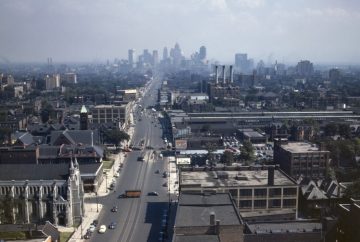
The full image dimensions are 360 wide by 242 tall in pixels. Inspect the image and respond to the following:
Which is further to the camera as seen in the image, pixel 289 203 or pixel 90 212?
pixel 90 212

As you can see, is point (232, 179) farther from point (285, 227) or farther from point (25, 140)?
point (25, 140)

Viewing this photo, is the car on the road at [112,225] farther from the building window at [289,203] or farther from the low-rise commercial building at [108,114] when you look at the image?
the low-rise commercial building at [108,114]

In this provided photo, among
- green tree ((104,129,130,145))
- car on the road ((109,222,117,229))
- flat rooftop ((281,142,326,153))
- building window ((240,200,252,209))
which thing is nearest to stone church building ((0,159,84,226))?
car on the road ((109,222,117,229))

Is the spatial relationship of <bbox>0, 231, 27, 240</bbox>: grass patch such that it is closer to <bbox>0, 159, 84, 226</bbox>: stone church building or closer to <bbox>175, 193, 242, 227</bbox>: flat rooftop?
<bbox>0, 159, 84, 226</bbox>: stone church building

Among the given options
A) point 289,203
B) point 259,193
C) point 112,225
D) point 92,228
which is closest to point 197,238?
point 259,193

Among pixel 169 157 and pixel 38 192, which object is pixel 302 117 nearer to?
pixel 169 157

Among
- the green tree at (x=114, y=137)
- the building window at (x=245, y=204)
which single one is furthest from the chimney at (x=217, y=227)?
the green tree at (x=114, y=137)
